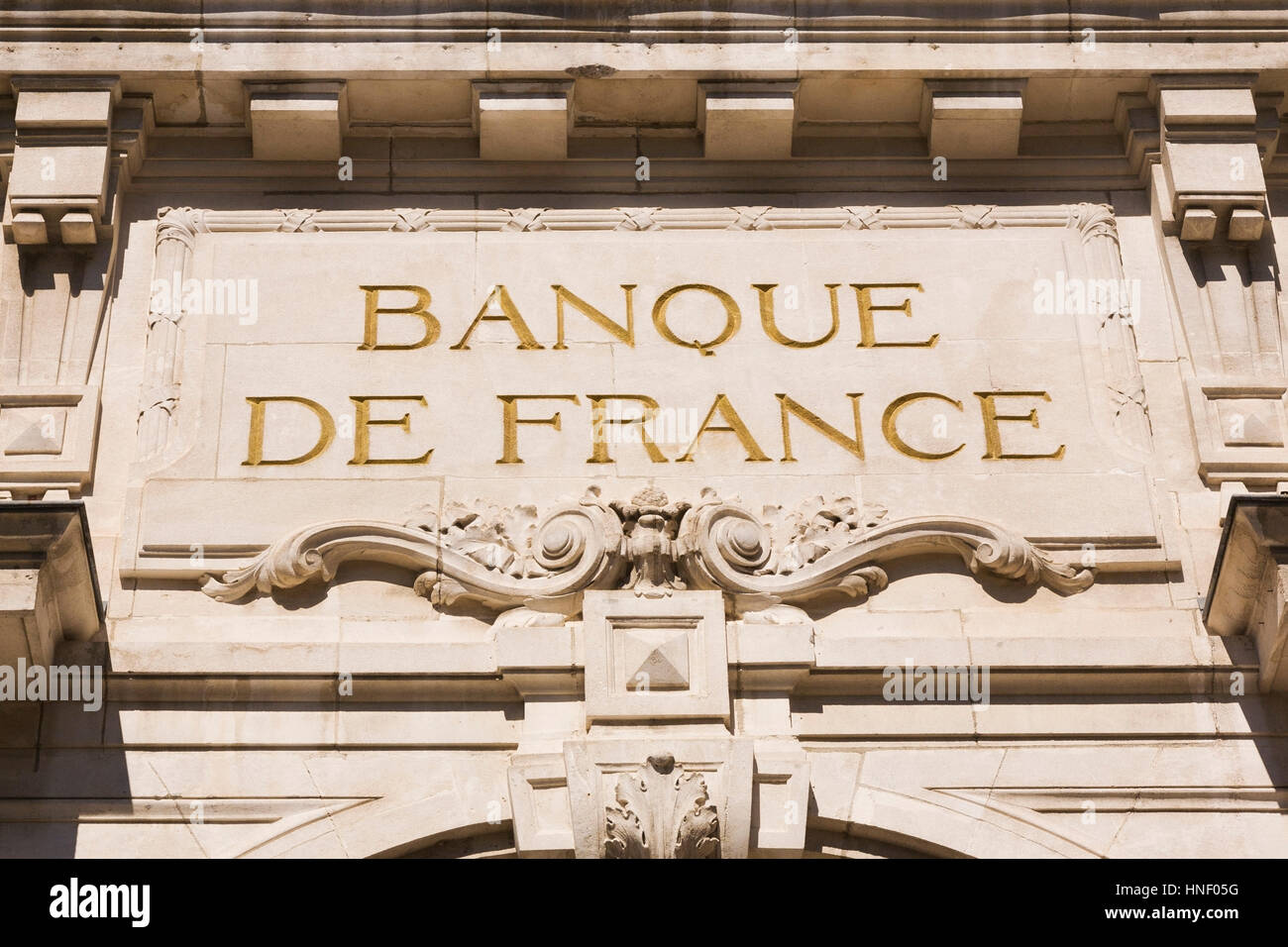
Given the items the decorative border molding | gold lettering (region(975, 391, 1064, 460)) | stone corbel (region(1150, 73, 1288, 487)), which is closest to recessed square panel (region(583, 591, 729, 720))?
gold lettering (region(975, 391, 1064, 460))

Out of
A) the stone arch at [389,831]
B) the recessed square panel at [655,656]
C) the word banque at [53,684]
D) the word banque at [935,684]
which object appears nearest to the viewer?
the stone arch at [389,831]

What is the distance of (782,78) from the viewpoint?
557 inches

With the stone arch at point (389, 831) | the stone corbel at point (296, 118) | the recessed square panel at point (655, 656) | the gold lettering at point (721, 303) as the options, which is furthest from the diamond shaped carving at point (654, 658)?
the stone corbel at point (296, 118)

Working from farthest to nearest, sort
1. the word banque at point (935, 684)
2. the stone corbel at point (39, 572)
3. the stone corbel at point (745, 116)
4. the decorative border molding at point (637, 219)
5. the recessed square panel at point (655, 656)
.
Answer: the stone corbel at point (745, 116) → the decorative border molding at point (637, 219) → the word banque at point (935, 684) → the recessed square panel at point (655, 656) → the stone corbel at point (39, 572)

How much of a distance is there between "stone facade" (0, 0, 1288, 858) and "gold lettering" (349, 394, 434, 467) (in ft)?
0.12

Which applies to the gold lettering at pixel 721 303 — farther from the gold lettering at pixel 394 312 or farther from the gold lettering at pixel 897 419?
the gold lettering at pixel 394 312

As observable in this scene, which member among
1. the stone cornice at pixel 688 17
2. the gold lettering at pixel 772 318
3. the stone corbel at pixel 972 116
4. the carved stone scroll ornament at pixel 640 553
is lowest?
the carved stone scroll ornament at pixel 640 553

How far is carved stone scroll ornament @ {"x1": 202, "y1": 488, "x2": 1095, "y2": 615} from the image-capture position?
40.2 ft

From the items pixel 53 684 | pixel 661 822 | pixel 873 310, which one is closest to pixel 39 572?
pixel 53 684

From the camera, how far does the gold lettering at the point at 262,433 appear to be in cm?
1287

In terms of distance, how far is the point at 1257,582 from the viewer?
461 inches

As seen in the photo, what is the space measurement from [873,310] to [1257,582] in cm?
302

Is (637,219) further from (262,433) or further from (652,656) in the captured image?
(652,656)
